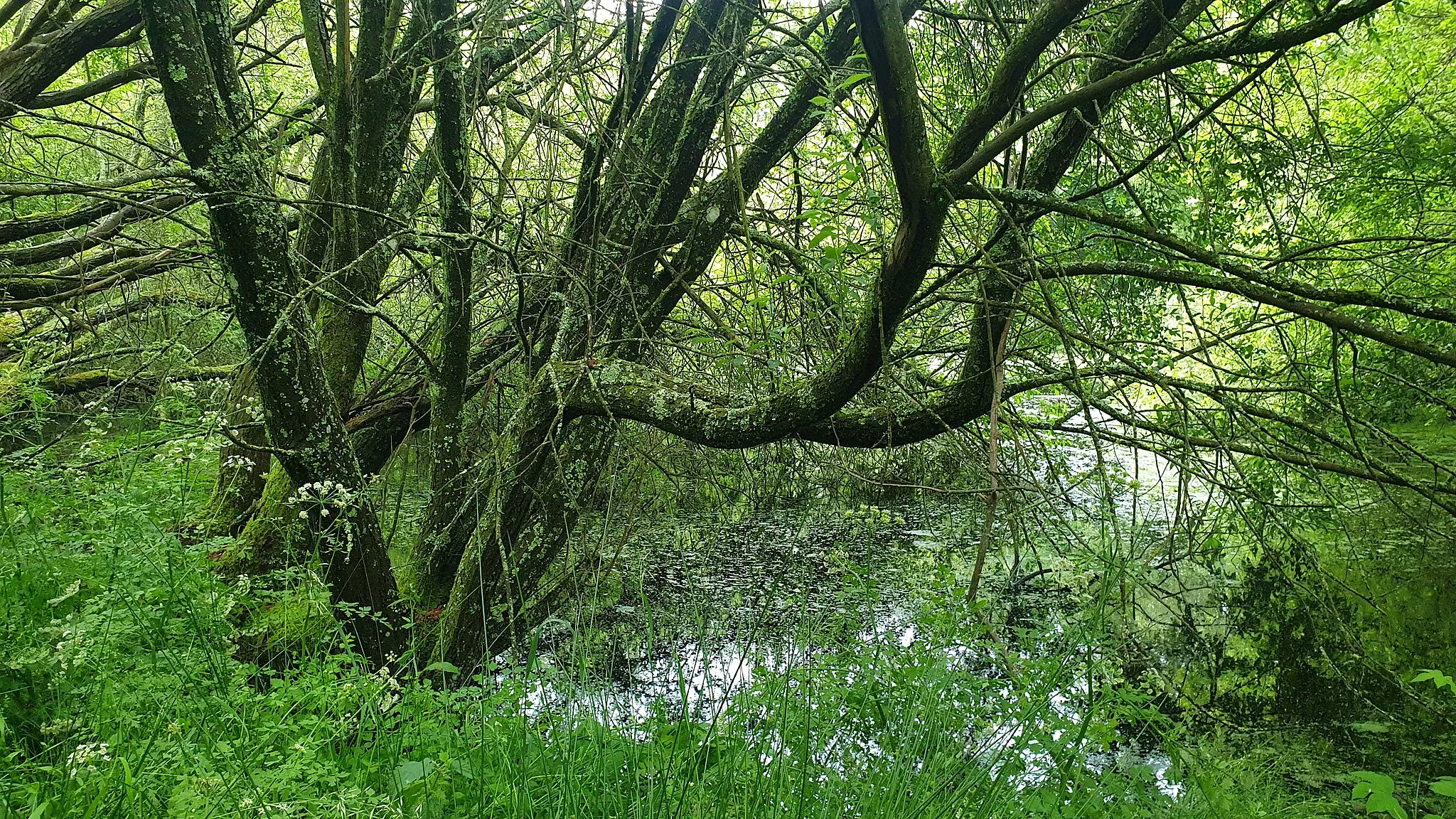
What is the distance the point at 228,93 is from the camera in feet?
7.33

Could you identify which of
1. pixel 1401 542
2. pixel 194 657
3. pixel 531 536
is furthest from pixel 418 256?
pixel 1401 542

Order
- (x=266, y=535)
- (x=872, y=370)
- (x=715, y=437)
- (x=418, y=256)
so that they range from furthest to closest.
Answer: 1. (x=418, y=256)
2. (x=266, y=535)
3. (x=715, y=437)
4. (x=872, y=370)

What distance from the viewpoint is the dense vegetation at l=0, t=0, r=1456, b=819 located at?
5.55 feet

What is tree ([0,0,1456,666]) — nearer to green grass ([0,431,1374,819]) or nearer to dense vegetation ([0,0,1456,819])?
dense vegetation ([0,0,1456,819])

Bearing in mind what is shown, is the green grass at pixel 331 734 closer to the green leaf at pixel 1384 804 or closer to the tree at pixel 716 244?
the tree at pixel 716 244

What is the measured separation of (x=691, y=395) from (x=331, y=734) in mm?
1464

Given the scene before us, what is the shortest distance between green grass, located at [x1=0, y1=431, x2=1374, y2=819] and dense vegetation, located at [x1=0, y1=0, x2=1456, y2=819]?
0.06 feet

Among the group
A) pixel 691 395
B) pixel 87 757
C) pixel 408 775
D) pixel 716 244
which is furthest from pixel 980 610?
pixel 87 757

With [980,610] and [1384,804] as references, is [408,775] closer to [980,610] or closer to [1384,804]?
[980,610]

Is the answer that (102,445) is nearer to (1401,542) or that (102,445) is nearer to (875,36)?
(875,36)

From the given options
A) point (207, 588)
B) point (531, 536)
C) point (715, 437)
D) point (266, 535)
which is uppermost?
point (715, 437)

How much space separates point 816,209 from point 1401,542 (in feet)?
22.6

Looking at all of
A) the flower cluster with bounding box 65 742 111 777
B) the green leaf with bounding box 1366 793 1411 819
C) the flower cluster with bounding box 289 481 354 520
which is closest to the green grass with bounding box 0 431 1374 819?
the flower cluster with bounding box 65 742 111 777

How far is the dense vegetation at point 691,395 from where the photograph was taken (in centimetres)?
169
